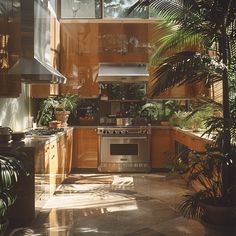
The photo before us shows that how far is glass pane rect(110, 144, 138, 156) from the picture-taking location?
22.1 feet

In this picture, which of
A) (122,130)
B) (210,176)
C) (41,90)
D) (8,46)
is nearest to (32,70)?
(8,46)

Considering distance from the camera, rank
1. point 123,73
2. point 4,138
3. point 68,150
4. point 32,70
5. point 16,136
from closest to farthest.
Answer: point 4,138, point 16,136, point 32,70, point 68,150, point 123,73

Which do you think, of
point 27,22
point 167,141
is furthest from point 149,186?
point 27,22

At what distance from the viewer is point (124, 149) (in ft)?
22.2

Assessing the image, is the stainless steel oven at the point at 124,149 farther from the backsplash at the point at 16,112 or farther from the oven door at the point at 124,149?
the backsplash at the point at 16,112

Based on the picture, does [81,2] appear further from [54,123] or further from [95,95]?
[54,123]

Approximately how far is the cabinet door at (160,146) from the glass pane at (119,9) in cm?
216

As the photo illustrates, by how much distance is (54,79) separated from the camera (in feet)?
15.4

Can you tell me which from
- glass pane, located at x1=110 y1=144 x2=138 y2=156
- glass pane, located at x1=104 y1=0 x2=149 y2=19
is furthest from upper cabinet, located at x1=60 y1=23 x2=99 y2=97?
glass pane, located at x1=110 y1=144 x2=138 y2=156

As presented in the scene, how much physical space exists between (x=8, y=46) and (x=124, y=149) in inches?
130

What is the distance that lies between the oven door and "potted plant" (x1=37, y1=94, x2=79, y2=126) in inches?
30.8

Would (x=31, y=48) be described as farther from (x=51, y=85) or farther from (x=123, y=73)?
(x=123, y=73)

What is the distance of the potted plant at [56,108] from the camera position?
659 centimetres

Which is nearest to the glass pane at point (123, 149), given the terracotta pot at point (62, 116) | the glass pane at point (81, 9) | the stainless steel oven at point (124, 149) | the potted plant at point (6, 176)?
the stainless steel oven at point (124, 149)
